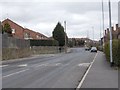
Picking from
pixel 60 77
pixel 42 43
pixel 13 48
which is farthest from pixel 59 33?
pixel 60 77

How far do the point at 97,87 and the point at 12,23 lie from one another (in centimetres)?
9951

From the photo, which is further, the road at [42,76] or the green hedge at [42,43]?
the green hedge at [42,43]

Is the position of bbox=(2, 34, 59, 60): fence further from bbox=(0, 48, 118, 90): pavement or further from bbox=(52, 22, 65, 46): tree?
bbox=(52, 22, 65, 46): tree

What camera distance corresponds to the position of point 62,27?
110 meters

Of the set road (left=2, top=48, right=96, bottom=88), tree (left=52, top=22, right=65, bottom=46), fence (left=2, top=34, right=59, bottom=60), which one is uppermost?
tree (left=52, top=22, right=65, bottom=46)

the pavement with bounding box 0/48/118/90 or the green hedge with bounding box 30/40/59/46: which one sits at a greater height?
the green hedge with bounding box 30/40/59/46

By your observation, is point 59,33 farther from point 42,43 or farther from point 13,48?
point 13,48

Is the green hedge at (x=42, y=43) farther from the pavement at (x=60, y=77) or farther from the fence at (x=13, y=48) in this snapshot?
the pavement at (x=60, y=77)

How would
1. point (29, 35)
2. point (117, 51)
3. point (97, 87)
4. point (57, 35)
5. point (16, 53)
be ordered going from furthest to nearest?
point (29, 35) < point (57, 35) < point (16, 53) < point (117, 51) < point (97, 87)

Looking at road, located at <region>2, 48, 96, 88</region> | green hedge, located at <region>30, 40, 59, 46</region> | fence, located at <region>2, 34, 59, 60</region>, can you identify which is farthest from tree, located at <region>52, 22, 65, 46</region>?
road, located at <region>2, 48, 96, 88</region>

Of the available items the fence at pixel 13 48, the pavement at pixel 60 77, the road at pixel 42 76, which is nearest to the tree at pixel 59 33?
the fence at pixel 13 48

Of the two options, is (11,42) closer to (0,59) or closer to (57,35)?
(0,59)

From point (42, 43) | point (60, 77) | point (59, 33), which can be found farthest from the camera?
point (59, 33)

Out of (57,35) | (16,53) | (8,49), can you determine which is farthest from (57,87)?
(57,35)
